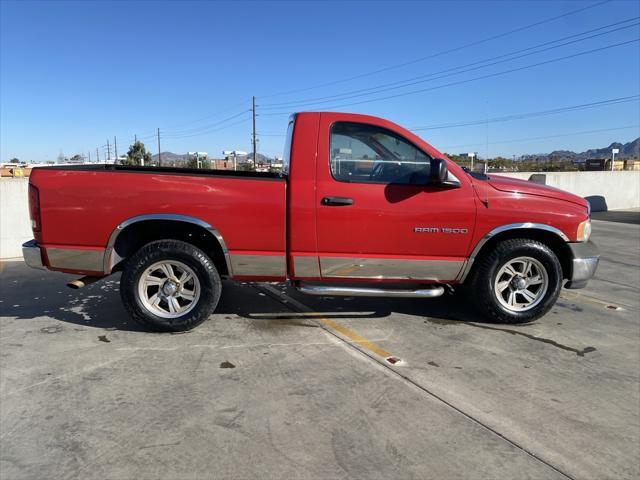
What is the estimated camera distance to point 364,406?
3000mm

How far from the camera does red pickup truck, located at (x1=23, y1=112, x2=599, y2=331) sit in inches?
158

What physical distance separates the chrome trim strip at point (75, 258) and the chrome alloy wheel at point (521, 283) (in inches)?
150

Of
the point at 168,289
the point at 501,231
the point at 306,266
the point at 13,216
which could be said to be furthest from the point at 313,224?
the point at 13,216

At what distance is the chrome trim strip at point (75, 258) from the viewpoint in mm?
4070

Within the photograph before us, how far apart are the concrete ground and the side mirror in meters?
1.49

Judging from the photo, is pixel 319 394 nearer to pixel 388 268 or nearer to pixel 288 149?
pixel 388 268

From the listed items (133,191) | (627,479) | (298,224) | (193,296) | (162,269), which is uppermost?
(133,191)

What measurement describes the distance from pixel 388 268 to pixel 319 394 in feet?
5.03

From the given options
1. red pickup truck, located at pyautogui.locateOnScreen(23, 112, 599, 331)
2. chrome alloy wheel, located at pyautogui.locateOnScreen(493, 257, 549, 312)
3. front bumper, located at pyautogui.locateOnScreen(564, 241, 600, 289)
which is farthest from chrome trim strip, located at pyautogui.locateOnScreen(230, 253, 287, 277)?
front bumper, located at pyautogui.locateOnScreen(564, 241, 600, 289)

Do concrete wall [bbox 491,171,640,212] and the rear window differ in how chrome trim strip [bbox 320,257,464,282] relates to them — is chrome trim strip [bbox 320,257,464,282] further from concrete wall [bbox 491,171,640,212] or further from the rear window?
concrete wall [bbox 491,171,640,212]

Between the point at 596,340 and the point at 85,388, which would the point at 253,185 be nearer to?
the point at 85,388

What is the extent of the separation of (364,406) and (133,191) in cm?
269

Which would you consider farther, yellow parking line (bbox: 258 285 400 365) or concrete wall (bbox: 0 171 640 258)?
concrete wall (bbox: 0 171 640 258)

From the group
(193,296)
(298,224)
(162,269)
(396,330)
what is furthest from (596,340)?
(162,269)
